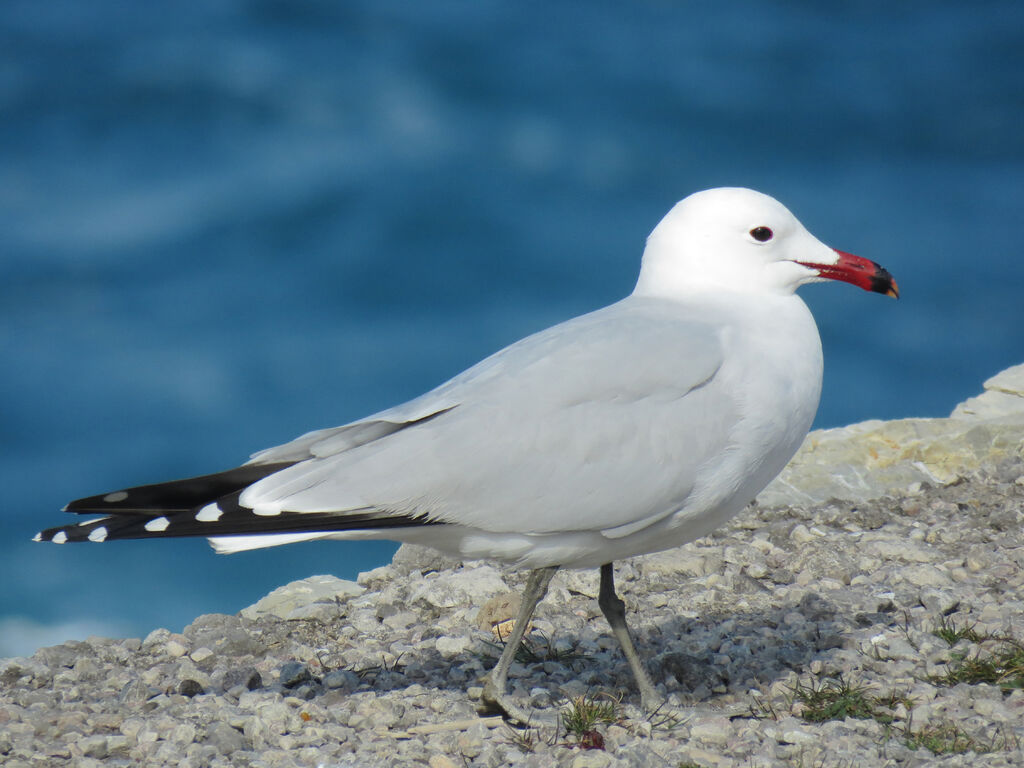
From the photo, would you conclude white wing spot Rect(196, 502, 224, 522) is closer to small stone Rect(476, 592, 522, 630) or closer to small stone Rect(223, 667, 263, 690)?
small stone Rect(223, 667, 263, 690)

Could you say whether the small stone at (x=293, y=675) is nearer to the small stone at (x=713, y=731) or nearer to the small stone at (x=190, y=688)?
the small stone at (x=190, y=688)

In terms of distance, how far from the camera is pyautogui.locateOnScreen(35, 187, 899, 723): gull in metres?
4.59

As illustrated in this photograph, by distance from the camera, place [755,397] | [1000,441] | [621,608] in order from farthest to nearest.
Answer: [1000,441], [621,608], [755,397]

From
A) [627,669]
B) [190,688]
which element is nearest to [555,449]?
[627,669]

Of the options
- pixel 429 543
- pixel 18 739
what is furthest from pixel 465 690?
pixel 18 739

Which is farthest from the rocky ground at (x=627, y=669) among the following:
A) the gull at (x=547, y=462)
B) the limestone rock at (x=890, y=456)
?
the gull at (x=547, y=462)

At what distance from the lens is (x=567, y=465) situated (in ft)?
15.2

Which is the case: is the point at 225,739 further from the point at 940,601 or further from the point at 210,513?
the point at 940,601

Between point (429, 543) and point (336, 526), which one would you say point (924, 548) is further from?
point (336, 526)

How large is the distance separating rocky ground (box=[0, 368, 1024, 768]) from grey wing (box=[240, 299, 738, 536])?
0.81 meters

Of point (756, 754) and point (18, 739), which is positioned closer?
point (756, 754)

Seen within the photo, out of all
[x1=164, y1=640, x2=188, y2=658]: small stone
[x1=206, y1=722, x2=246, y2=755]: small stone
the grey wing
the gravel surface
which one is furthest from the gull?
[x1=164, y1=640, x2=188, y2=658]: small stone

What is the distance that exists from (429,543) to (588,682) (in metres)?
1.05

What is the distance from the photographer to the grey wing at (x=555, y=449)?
181 inches
